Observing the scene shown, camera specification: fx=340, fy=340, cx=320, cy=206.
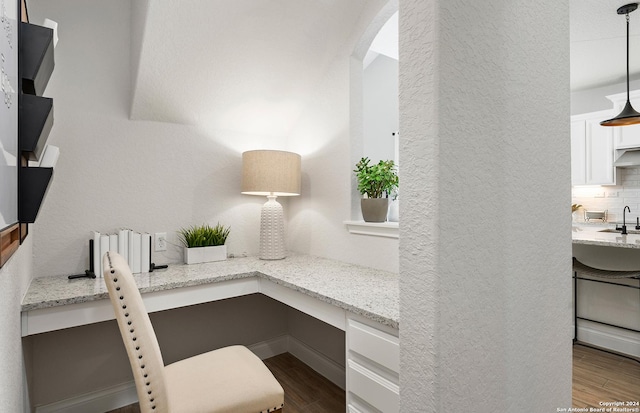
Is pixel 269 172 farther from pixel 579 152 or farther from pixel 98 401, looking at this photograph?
pixel 579 152

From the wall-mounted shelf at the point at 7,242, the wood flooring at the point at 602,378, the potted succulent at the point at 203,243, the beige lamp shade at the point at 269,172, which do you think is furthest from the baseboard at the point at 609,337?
the wall-mounted shelf at the point at 7,242

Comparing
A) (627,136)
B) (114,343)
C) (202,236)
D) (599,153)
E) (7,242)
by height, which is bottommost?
(114,343)

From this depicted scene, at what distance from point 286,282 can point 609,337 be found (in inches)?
118

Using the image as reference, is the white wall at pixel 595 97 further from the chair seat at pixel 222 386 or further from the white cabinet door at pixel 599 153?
the chair seat at pixel 222 386

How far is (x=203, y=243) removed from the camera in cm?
226

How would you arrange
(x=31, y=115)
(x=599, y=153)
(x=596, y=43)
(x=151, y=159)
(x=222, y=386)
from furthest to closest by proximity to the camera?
(x=599, y=153), (x=596, y=43), (x=151, y=159), (x=222, y=386), (x=31, y=115)

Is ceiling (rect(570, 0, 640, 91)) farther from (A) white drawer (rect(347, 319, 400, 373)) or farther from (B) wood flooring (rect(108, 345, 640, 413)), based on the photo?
(A) white drawer (rect(347, 319, 400, 373))

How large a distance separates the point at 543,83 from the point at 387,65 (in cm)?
288

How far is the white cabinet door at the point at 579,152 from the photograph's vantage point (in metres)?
4.25

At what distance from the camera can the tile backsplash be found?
4047mm

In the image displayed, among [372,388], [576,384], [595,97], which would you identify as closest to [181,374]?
[372,388]

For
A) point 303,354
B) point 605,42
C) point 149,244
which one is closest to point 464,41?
point 149,244

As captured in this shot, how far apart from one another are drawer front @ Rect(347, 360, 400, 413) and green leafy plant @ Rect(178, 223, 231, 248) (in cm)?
133

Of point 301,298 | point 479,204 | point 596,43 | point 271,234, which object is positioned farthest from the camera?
point 596,43
